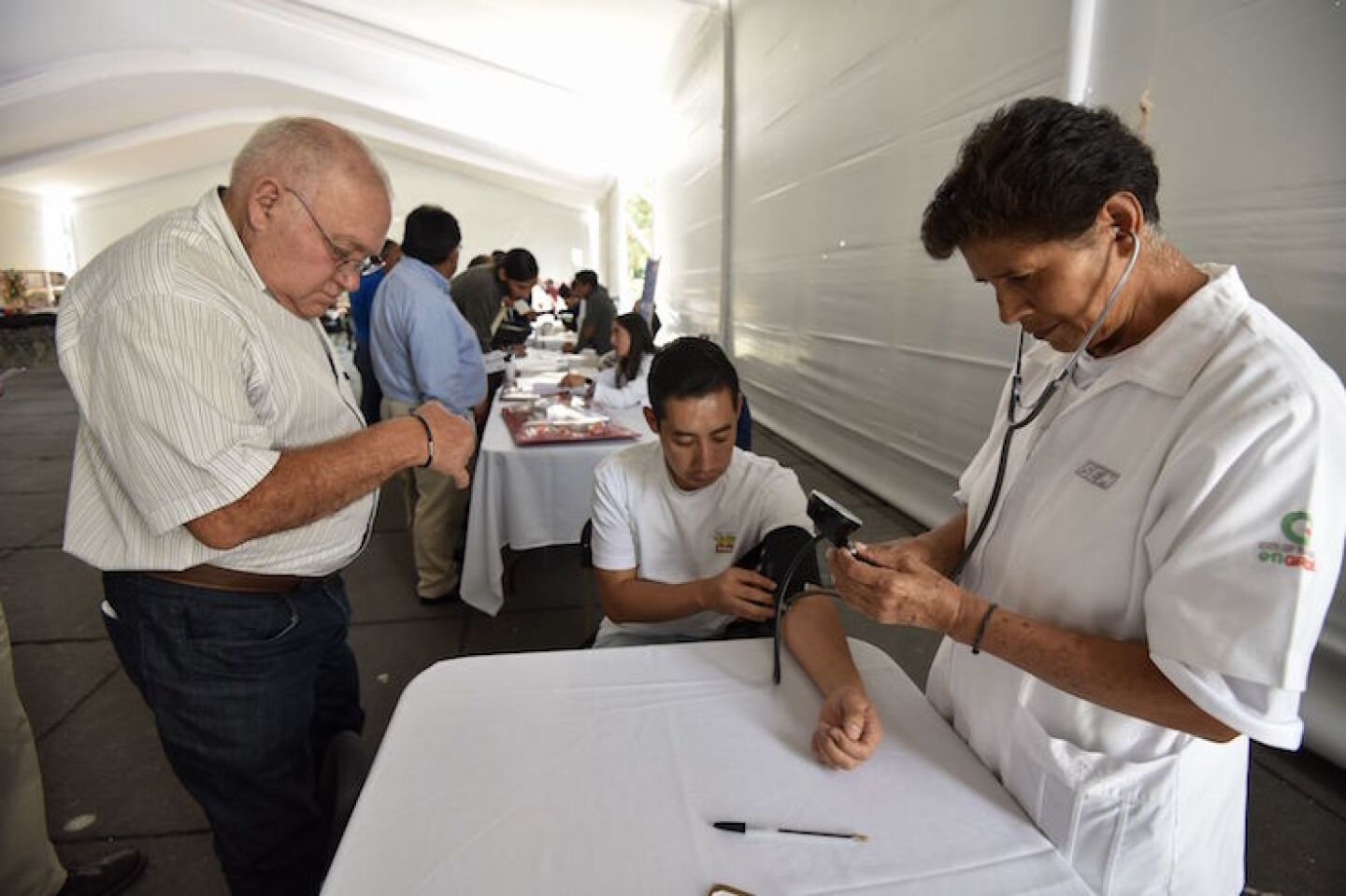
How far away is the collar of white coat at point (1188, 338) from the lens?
0.72 m

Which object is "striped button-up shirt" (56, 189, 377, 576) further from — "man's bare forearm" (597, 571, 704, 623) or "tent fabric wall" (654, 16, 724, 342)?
"tent fabric wall" (654, 16, 724, 342)

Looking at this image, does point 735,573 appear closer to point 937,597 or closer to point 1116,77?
point 937,597

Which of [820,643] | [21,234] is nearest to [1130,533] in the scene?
[820,643]

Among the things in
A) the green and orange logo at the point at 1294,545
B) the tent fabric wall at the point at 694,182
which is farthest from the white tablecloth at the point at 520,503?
the tent fabric wall at the point at 694,182

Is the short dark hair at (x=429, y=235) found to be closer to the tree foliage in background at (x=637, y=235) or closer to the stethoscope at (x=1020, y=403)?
the stethoscope at (x=1020, y=403)

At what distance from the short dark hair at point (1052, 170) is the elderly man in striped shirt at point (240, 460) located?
0.94 m

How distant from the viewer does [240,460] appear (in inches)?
38.0

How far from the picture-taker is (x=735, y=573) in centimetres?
125

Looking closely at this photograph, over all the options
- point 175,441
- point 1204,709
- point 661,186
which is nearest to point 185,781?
point 175,441

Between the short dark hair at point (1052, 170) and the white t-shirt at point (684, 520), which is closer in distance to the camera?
the short dark hair at point (1052, 170)

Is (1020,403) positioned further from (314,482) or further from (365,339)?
(365,339)

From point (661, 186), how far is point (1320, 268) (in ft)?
27.0

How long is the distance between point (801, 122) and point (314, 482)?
4.33 m

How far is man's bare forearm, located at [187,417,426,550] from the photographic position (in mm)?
985
